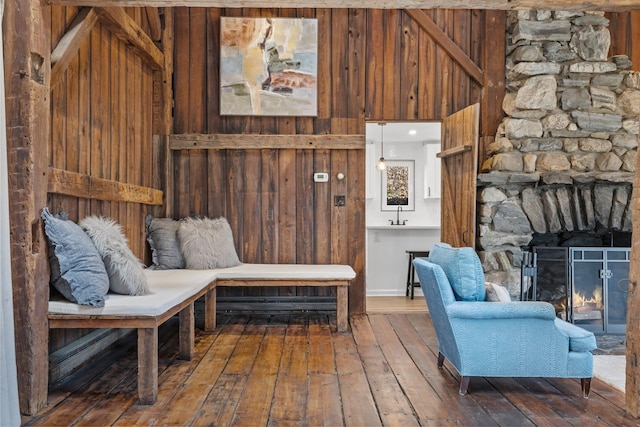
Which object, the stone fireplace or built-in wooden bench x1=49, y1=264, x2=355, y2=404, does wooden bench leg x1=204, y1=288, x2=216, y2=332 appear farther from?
the stone fireplace

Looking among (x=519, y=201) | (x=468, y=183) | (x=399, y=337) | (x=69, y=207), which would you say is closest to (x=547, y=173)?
(x=519, y=201)

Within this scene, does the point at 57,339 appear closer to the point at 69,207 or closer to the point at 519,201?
the point at 69,207

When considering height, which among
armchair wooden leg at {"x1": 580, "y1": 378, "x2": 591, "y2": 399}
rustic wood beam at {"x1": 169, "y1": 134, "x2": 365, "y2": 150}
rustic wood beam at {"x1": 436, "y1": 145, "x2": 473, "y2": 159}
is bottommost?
armchair wooden leg at {"x1": 580, "y1": 378, "x2": 591, "y2": 399}

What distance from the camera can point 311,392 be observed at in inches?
106

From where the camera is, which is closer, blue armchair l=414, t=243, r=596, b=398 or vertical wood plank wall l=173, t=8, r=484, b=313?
blue armchair l=414, t=243, r=596, b=398

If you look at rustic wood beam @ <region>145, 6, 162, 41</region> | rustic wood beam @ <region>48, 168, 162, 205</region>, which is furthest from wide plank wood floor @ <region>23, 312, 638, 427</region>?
rustic wood beam @ <region>145, 6, 162, 41</region>

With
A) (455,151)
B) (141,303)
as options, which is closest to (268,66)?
(455,151)

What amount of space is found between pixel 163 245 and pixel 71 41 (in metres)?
1.95

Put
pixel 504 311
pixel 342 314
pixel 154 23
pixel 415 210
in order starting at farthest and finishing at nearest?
pixel 415 210 < pixel 154 23 < pixel 342 314 < pixel 504 311

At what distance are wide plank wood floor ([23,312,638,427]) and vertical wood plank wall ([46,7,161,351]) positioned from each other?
23.7 inches

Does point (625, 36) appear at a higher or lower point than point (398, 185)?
higher

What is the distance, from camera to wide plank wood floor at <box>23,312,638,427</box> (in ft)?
7.68

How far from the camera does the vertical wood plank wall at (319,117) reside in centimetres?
479

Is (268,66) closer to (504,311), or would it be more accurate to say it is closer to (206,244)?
(206,244)
